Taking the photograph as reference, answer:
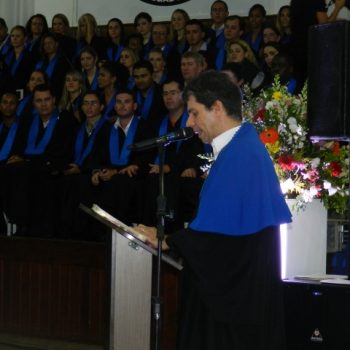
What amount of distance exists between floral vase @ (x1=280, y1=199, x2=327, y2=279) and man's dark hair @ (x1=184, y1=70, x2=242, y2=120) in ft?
5.58

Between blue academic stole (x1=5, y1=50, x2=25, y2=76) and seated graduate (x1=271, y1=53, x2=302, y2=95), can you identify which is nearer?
seated graduate (x1=271, y1=53, x2=302, y2=95)

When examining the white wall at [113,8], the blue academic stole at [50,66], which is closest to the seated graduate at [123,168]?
the blue academic stole at [50,66]

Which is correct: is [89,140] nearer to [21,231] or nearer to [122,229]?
[21,231]

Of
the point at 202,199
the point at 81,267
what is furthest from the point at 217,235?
the point at 81,267

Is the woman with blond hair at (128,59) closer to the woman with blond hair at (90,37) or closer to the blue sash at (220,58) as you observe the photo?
the woman with blond hair at (90,37)

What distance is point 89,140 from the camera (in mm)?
9820

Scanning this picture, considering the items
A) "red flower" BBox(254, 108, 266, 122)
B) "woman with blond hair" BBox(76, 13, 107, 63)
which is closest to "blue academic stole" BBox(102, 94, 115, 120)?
"woman with blond hair" BBox(76, 13, 107, 63)

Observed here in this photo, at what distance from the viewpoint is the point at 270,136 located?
605 cm

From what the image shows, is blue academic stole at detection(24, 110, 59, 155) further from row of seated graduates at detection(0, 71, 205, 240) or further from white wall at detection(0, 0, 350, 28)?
white wall at detection(0, 0, 350, 28)

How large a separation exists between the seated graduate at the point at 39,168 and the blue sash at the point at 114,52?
98.0 inches

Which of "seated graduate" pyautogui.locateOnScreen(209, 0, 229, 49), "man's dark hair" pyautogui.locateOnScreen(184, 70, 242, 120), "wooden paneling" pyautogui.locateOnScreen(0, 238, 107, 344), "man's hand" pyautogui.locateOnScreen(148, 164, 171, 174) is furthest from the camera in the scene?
"seated graduate" pyautogui.locateOnScreen(209, 0, 229, 49)

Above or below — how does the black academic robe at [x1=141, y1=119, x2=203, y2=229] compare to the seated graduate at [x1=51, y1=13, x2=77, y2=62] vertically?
below

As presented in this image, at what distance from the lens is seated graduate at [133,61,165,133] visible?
10148 mm

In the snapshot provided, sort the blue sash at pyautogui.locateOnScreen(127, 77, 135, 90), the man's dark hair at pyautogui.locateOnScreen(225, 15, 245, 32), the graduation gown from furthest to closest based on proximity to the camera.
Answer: the man's dark hair at pyautogui.locateOnScreen(225, 15, 245, 32), the blue sash at pyautogui.locateOnScreen(127, 77, 135, 90), the graduation gown
